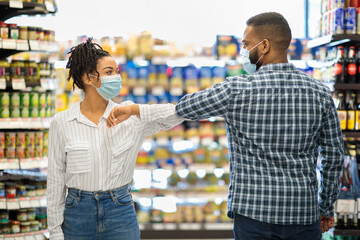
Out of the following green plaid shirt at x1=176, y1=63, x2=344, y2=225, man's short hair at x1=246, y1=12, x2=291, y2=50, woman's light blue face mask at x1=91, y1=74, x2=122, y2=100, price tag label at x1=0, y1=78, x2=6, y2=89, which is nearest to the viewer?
green plaid shirt at x1=176, y1=63, x2=344, y2=225

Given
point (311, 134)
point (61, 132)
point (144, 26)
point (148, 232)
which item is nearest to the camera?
point (311, 134)

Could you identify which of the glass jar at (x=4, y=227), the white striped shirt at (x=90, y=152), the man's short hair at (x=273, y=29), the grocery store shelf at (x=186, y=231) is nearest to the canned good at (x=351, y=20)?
the man's short hair at (x=273, y=29)

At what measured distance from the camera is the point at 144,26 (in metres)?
5.36

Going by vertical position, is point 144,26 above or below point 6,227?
above

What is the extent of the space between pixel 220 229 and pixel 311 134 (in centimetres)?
318

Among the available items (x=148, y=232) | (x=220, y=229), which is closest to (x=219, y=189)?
(x=220, y=229)

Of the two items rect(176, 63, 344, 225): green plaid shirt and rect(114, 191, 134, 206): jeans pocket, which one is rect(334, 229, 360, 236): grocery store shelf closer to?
rect(176, 63, 344, 225): green plaid shirt

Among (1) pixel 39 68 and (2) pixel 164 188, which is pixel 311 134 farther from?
(2) pixel 164 188

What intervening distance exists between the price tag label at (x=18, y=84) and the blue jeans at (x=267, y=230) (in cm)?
230

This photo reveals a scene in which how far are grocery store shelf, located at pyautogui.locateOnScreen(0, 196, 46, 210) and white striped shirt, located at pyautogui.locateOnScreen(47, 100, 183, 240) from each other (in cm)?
154

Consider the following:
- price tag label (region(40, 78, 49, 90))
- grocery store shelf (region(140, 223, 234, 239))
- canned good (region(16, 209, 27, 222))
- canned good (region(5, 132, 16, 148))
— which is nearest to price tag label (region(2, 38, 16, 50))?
price tag label (region(40, 78, 49, 90))

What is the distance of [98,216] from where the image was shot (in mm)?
2092

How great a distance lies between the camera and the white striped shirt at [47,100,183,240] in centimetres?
213

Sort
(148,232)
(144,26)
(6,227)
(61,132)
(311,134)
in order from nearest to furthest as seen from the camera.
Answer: (311,134), (61,132), (6,227), (148,232), (144,26)
